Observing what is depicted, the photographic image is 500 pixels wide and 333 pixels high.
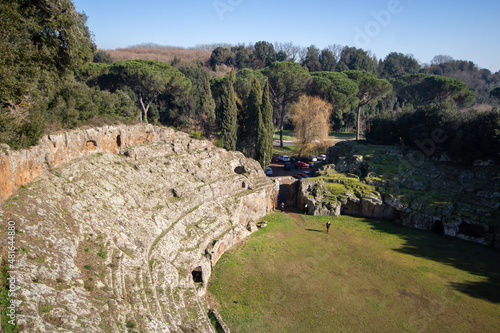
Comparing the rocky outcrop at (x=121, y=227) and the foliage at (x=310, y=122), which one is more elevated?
the foliage at (x=310, y=122)

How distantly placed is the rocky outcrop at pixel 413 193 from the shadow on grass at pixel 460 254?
1033 mm

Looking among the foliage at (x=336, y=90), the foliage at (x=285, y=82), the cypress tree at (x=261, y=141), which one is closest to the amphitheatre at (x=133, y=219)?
the cypress tree at (x=261, y=141)

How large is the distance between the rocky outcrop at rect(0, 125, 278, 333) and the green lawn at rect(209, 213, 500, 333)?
2.11 m

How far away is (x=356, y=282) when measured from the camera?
1784 cm

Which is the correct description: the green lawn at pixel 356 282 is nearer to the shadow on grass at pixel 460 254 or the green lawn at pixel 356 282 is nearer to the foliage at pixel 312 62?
the shadow on grass at pixel 460 254

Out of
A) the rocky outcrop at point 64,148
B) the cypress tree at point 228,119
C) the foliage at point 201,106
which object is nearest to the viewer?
the rocky outcrop at point 64,148

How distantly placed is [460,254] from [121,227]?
21725 mm

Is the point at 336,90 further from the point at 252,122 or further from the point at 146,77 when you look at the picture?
the point at 146,77

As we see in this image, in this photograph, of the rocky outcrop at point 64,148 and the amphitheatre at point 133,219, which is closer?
the amphitheatre at point 133,219

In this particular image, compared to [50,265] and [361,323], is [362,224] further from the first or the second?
[50,265]

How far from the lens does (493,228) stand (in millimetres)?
22547

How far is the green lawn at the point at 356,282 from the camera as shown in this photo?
14.7 meters

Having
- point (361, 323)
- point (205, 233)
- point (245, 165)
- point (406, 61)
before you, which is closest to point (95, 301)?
point (205, 233)

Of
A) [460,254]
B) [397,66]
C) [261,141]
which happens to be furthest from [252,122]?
[397,66]
